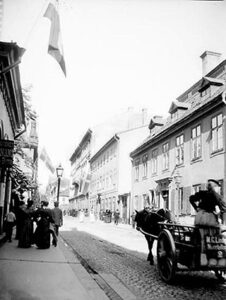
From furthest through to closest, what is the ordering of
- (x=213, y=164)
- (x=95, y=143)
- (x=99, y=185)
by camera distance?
(x=95, y=143), (x=99, y=185), (x=213, y=164)

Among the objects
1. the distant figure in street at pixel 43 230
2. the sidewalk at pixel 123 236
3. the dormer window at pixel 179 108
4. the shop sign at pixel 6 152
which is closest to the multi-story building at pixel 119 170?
the sidewalk at pixel 123 236

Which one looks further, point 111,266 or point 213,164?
point 213,164

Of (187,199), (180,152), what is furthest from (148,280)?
(180,152)

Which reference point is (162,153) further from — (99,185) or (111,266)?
(99,185)

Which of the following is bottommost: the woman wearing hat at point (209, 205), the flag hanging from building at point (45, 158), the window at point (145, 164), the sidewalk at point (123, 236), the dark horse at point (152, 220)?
the sidewalk at point (123, 236)

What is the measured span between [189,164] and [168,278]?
47.1ft

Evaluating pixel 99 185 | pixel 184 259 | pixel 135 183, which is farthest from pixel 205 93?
pixel 99 185

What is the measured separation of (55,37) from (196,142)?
1372 cm

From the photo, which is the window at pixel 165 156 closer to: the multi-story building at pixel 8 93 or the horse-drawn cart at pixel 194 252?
the multi-story building at pixel 8 93

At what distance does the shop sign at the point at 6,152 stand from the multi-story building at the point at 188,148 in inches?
388

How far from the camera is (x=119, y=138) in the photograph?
36.3 metres

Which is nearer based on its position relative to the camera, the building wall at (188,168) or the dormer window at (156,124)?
the building wall at (188,168)

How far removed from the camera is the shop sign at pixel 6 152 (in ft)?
34.4

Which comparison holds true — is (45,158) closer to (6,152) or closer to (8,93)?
(8,93)
